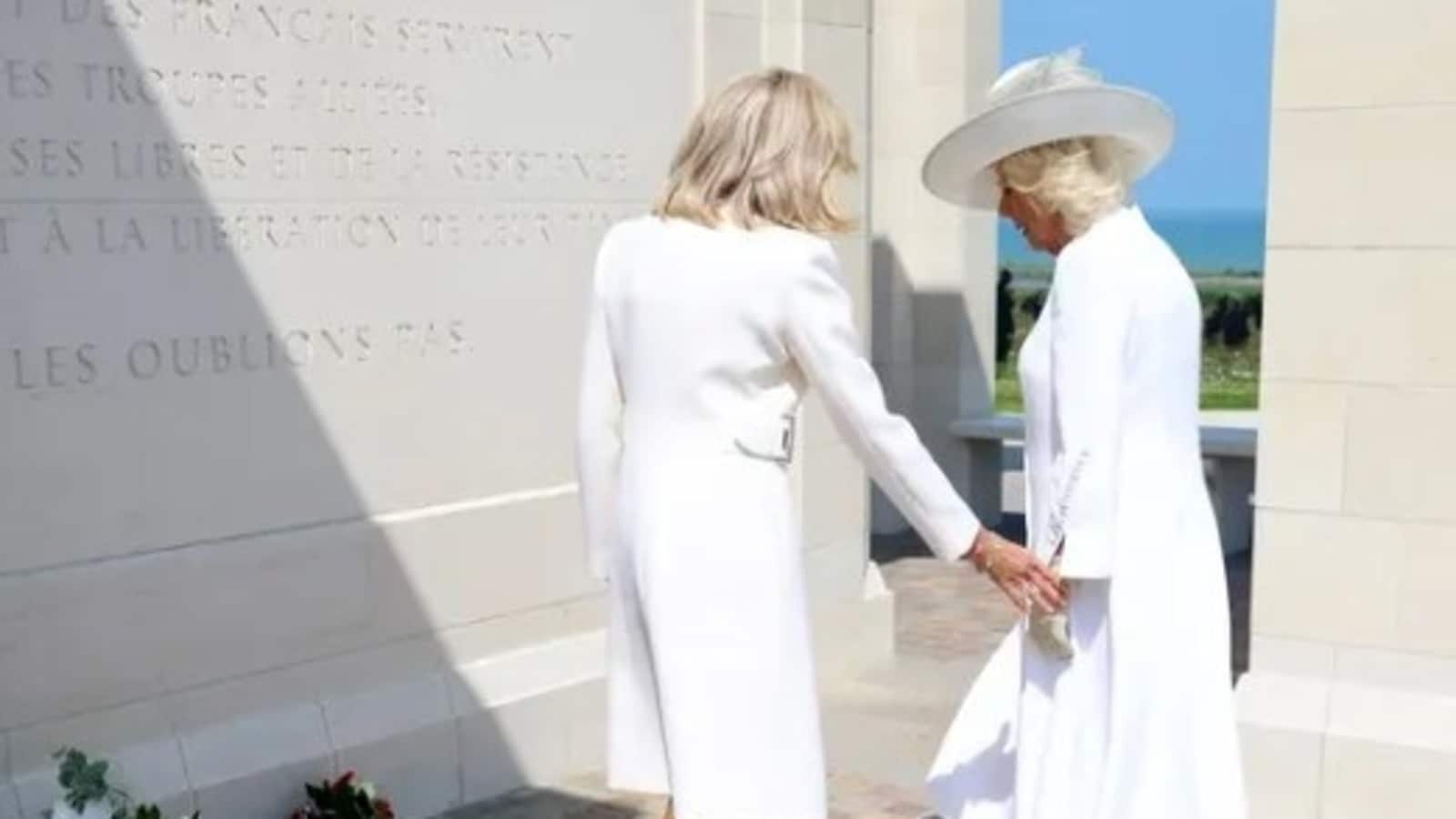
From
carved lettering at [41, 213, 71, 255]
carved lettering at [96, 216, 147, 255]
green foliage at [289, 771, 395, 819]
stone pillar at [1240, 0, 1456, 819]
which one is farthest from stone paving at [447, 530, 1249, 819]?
carved lettering at [41, 213, 71, 255]

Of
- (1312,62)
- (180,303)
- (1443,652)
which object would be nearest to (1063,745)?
(1443,652)

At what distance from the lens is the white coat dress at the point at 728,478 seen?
12.7 ft

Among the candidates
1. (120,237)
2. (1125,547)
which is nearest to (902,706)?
(120,237)

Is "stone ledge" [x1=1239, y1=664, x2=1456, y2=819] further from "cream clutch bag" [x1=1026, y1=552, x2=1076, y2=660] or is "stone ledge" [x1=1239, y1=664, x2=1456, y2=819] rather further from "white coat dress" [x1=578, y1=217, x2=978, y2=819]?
"white coat dress" [x1=578, y1=217, x2=978, y2=819]

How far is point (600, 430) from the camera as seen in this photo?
411 centimetres

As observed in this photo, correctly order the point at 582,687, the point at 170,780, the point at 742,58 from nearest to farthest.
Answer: the point at 170,780
the point at 582,687
the point at 742,58

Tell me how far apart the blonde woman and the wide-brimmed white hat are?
331 mm

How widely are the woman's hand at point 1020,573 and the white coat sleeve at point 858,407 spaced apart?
64mm

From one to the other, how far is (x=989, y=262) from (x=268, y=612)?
25.3 feet

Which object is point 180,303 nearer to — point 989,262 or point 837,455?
point 837,455

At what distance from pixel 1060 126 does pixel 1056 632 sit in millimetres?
1075

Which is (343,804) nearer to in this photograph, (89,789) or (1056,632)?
(89,789)

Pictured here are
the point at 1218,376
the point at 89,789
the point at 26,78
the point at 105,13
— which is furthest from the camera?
the point at 1218,376

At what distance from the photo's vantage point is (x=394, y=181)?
20.5 feet
